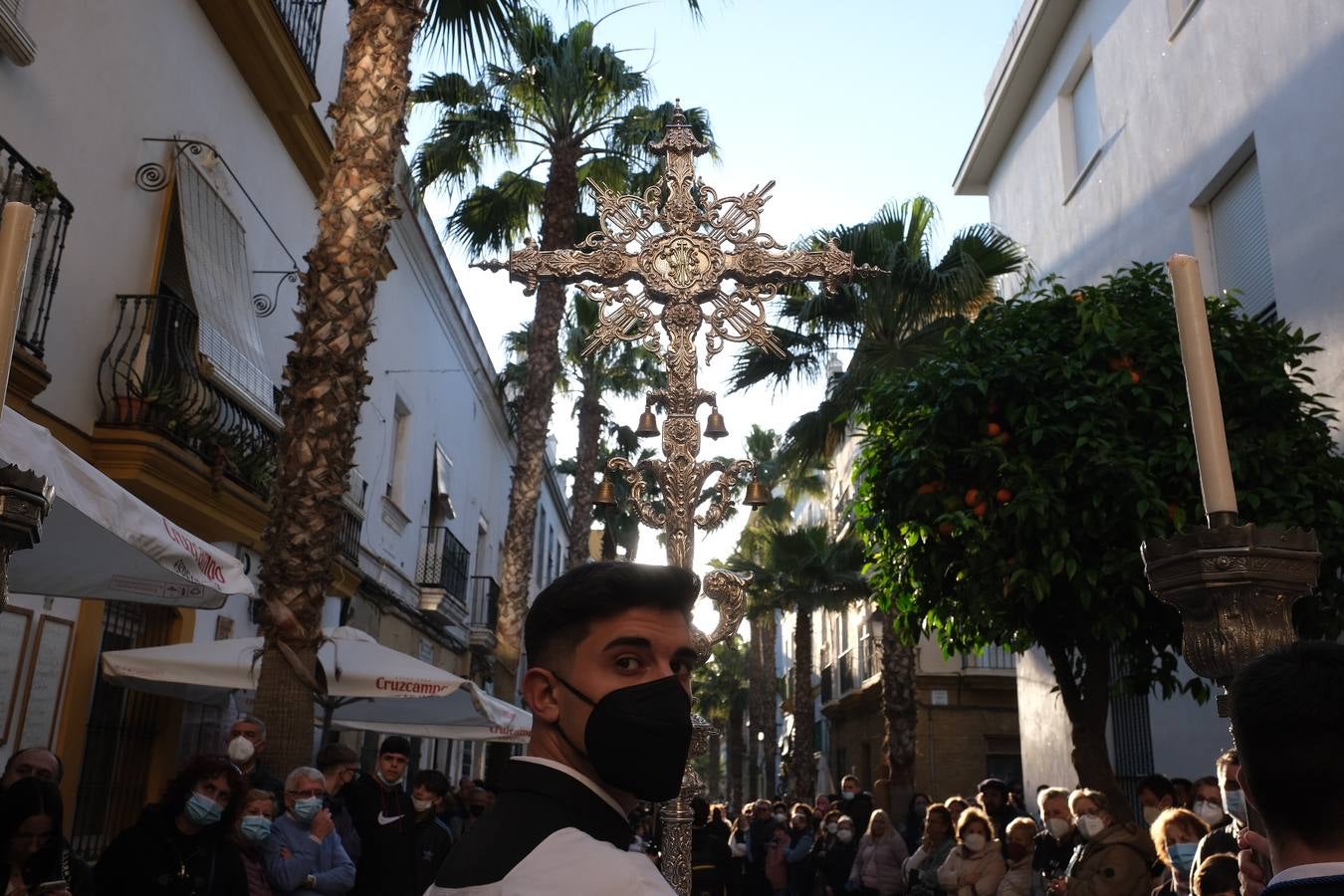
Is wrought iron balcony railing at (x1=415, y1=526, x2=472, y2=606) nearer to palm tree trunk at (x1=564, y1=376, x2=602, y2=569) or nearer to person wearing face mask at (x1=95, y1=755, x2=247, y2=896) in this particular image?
palm tree trunk at (x1=564, y1=376, x2=602, y2=569)

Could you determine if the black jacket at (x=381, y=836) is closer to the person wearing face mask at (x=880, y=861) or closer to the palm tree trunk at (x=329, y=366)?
the palm tree trunk at (x=329, y=366)

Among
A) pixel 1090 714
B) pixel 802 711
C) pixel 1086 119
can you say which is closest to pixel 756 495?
pixel 1090 714

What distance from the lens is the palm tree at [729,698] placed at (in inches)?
2195

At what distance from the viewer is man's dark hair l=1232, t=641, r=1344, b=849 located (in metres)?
1.77

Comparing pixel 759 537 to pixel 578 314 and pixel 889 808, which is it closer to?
pixel 578 314

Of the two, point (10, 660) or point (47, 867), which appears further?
point (10, 660)

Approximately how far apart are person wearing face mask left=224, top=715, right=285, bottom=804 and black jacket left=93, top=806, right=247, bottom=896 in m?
0.86

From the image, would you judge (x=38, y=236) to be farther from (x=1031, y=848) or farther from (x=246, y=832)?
(x=1031, y=848)

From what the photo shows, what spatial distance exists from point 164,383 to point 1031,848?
732cm

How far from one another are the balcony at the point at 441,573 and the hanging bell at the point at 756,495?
1275 centimetres

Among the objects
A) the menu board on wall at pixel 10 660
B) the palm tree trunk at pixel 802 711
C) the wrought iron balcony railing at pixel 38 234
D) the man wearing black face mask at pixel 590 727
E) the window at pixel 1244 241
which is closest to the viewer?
the man wearing black face mask at pixel 590 727

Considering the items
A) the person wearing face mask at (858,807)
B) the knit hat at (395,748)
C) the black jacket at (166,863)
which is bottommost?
the black jacket at (166,863)

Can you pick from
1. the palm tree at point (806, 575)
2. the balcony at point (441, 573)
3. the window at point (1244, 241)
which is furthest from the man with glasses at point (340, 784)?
the palm tree at point (806, 575)

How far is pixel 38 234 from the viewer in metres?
7.92
